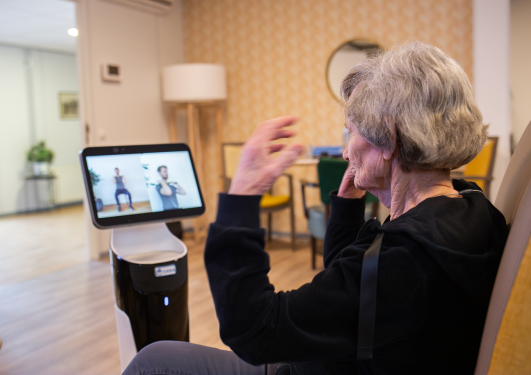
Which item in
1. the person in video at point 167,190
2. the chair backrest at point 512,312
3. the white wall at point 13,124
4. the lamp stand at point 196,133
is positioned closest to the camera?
the chair backrest at point 512,312

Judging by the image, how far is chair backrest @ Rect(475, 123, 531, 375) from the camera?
62cm

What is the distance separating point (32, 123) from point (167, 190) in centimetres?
661

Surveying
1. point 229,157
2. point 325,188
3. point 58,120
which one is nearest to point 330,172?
point 325,188

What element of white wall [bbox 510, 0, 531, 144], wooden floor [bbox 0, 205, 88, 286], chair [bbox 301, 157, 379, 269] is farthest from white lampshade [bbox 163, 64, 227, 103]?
white wall [bbox 510, 0, 531, 144]

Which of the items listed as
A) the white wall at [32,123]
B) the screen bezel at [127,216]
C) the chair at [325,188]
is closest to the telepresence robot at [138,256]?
the screen bezel at [127,216]

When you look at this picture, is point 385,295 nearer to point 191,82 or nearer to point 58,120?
point 191,82

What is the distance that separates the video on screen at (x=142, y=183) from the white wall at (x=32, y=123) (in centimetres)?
619

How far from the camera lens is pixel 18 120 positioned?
6.83 meters

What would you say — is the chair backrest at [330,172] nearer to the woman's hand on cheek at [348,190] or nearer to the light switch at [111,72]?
the woman's hand on cheek at [348,190]

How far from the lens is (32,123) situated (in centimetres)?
703

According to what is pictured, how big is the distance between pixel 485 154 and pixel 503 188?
276 cm

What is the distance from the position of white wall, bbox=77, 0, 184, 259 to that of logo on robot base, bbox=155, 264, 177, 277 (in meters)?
2.83

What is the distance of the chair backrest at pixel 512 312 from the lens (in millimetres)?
625

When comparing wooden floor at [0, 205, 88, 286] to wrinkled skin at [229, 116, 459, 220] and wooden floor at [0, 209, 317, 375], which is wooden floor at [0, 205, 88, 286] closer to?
wooden floor at [0, 209, 317, 375]
